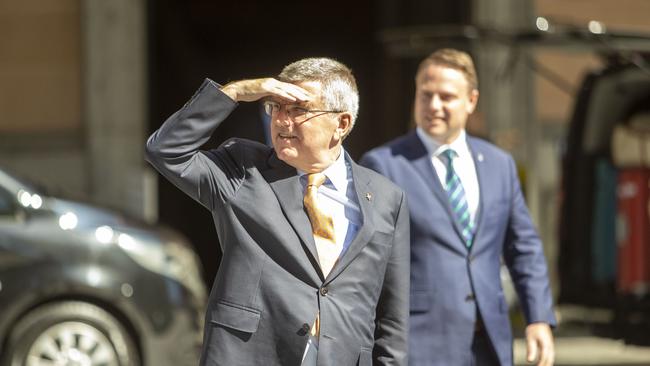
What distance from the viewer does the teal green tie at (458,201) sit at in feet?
16.7

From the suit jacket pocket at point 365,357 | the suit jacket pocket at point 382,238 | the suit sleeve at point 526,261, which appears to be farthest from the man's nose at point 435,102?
the suit jacket pocket at point 365,357

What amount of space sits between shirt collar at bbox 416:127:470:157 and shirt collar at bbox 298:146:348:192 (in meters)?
1.11

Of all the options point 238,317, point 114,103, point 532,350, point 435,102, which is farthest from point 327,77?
point 114,103

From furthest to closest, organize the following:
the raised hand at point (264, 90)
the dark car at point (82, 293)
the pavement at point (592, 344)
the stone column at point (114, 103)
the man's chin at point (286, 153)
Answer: the stone column at point (114, 103) < the pavement at point (592, 344) < the dark car at point (82, 293) < the man's chin at point (286, 153) < the raised hand at point (264, 90)

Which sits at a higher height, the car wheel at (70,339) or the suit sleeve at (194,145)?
the suit sleeve at (194,145)

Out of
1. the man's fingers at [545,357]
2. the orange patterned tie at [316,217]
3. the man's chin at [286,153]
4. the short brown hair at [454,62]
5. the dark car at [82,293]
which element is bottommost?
the dark car at [82,293]

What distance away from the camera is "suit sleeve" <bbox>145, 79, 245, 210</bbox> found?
390cm

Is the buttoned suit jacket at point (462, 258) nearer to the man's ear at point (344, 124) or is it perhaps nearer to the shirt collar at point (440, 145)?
the shirt collar at point (440, 145)

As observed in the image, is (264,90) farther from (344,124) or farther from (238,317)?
(238,317)

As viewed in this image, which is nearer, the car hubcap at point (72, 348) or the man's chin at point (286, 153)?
the man's chin at point (286, 153)

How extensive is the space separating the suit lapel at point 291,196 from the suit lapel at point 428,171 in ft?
3.71

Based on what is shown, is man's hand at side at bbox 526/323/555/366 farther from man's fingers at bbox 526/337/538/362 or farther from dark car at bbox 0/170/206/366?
dark car at bbox 0/170/206/366

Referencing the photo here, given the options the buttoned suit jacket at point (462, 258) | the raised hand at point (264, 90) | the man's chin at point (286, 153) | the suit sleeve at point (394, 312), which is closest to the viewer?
the raised hand at point (264, 90)

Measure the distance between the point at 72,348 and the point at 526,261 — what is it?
3694mm
